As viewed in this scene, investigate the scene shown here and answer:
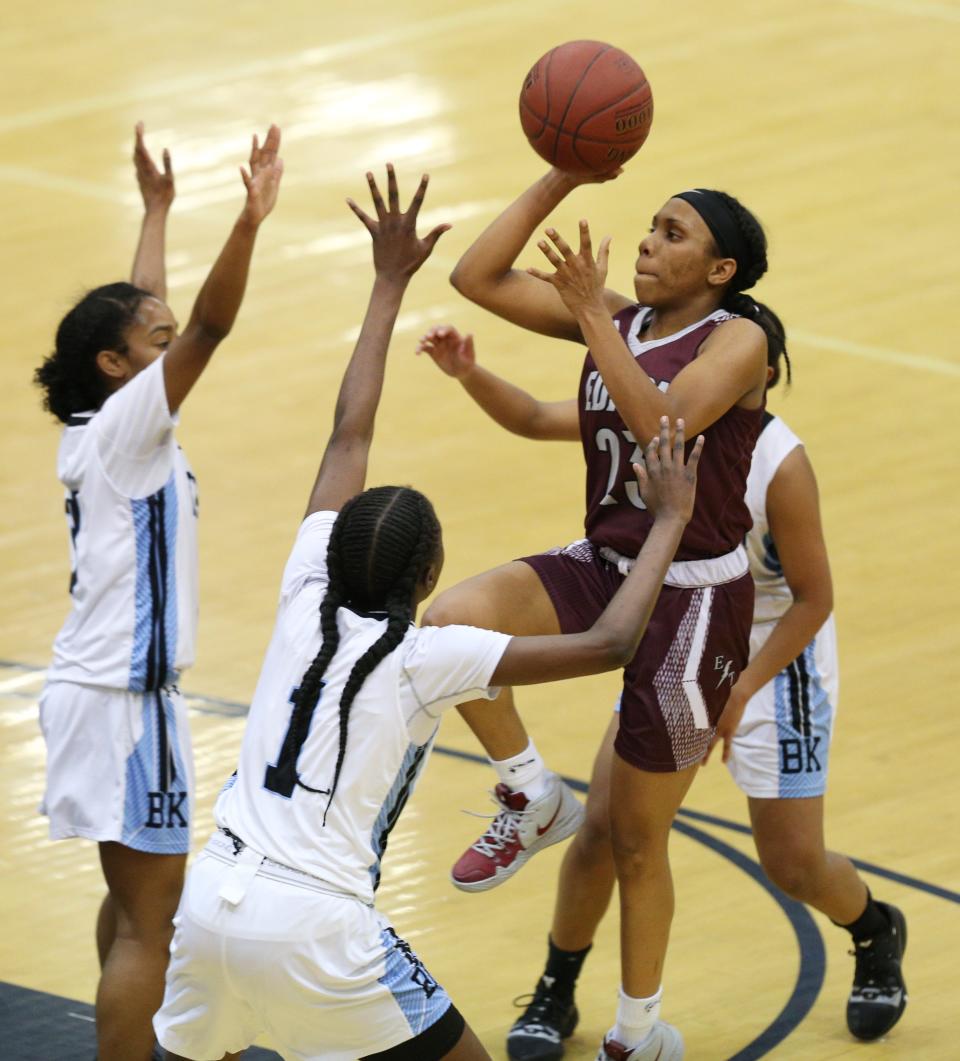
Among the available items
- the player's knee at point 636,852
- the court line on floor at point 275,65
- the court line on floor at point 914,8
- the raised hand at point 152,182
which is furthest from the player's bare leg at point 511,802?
the court line on floor at point 914,8

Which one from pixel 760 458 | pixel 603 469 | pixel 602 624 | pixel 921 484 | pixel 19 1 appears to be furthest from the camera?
pixel 19 1

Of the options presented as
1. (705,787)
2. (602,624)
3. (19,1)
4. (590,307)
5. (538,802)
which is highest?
(19,1)

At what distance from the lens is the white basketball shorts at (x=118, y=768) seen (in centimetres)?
593

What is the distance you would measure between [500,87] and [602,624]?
1125cm

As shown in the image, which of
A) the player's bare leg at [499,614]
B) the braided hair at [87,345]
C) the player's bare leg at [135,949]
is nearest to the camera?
the player's bare leg at [499,614]

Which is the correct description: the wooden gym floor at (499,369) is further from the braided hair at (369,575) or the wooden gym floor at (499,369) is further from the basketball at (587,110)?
the basketball at (587,110)

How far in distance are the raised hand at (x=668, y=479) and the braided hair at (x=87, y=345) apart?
1841 millimetres

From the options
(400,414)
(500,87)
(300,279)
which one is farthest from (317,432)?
(500,87)

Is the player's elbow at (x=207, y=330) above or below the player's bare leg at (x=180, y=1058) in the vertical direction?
above

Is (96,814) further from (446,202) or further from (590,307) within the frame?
(446,202)

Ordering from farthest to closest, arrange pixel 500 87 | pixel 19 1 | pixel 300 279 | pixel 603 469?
pixel 19 1 → pixel 500 87 → pixel 300 279 → pixel 603 469

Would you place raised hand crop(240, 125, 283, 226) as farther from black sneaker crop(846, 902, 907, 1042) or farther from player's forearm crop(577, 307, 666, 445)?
black sneaker crop(846, 902, 907, 1042)

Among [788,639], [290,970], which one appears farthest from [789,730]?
[290,970]

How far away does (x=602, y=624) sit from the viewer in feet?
15.8
